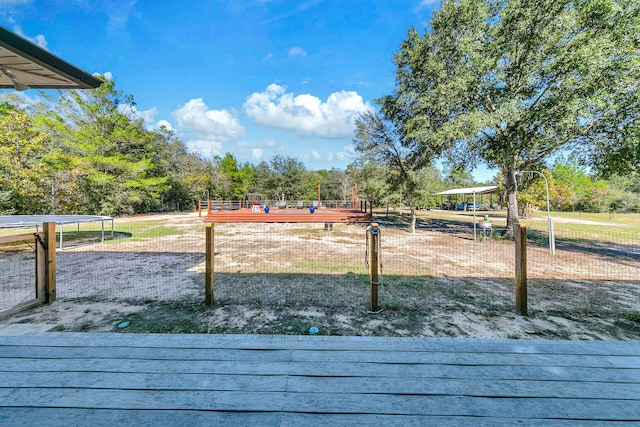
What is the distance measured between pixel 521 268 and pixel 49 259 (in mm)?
5418

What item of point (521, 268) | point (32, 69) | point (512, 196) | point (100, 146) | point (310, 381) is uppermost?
point (100, 146)

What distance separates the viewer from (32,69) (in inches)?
98.5

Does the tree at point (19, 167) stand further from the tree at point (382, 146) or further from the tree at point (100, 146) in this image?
the tree at point (382, 146)

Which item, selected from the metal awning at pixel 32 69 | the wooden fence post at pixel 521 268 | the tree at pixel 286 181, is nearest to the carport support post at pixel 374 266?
the wooden fence post at pixel 521 268

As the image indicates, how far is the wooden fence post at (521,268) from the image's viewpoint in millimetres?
3062

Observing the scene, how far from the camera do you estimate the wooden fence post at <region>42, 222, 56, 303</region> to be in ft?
10.5

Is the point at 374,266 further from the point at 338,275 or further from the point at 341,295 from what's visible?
the point at 338,275

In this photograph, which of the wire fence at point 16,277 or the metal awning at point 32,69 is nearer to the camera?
the metal awning at point 32,69

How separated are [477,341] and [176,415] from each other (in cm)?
→ 206

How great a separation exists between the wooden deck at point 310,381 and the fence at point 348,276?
1.53 m

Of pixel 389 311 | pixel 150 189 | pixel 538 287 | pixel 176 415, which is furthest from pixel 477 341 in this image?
pixel 150 189

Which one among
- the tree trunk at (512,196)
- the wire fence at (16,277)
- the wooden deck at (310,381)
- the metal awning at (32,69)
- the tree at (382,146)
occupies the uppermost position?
the tree at (382,146)

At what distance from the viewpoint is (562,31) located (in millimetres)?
8094

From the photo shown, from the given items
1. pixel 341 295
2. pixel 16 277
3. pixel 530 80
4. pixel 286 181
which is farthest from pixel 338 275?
pixel 286 181
